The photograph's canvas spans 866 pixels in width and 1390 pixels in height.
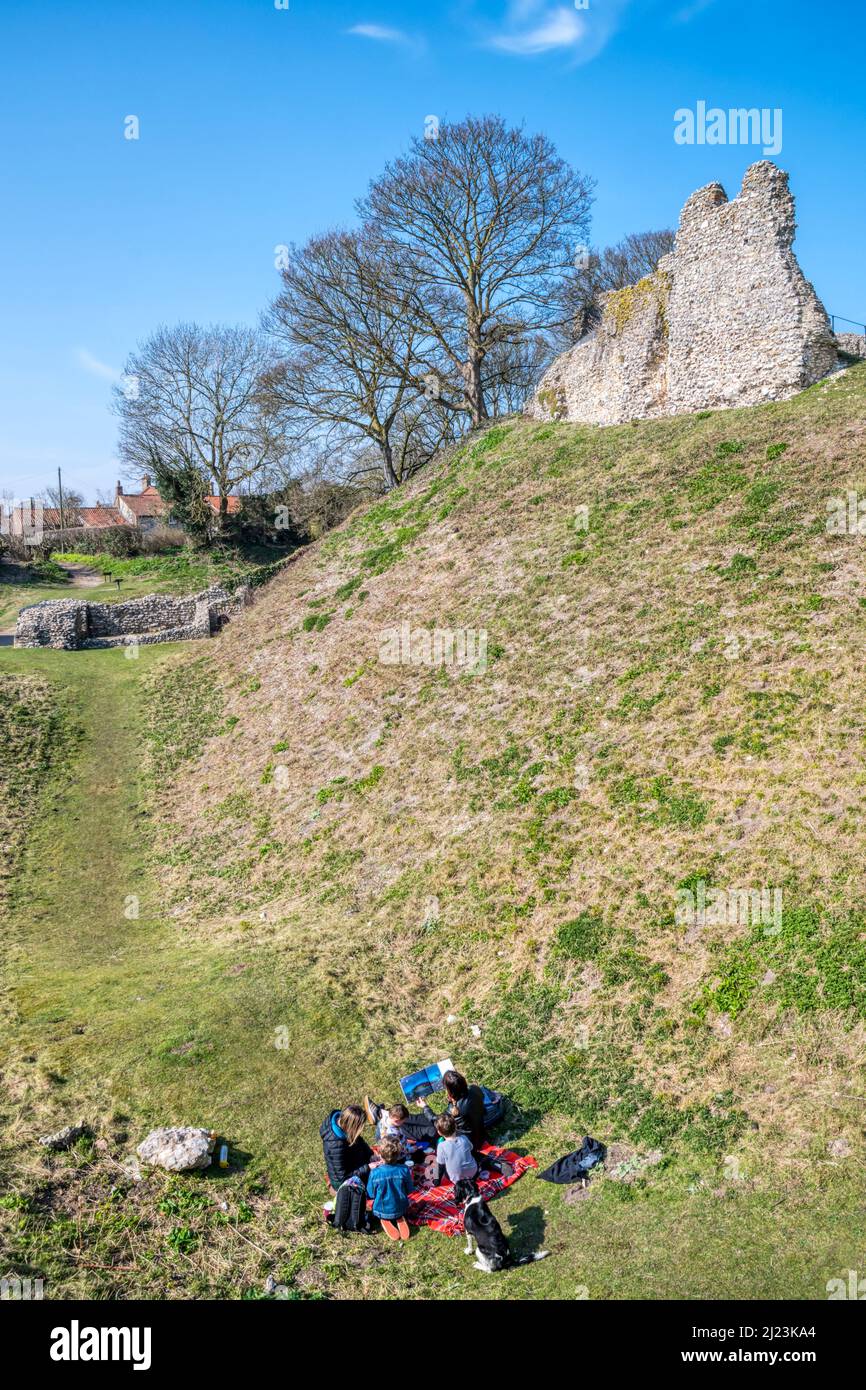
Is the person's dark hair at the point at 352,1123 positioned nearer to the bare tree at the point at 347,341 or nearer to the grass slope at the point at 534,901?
the grass slope at the point at 534,901

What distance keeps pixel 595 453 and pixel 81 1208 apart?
2237cm

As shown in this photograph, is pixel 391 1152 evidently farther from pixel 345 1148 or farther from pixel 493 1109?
pixel 493 1109

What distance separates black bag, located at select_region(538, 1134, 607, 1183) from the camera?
9.34 m

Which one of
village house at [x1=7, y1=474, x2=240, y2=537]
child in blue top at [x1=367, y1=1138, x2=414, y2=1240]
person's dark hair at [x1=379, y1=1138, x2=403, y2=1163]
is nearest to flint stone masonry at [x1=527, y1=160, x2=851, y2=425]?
person's dark hair at [x1=379, y1=1138, x2=403, y2=1163]

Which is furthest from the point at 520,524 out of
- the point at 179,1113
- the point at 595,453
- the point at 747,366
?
the point at 179,1113

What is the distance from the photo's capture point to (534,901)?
1362 centimetres

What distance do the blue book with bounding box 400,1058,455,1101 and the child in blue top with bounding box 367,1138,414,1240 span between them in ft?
6.30

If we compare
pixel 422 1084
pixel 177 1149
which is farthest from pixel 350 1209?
pixel 422 1084

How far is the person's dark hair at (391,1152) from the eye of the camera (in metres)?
8.91

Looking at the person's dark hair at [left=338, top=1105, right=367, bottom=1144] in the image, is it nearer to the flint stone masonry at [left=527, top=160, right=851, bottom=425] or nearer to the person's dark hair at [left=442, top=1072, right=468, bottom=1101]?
the person's dark hair at [left=442, top=1072, right=468, bottom=1101]

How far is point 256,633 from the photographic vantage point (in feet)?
96.0

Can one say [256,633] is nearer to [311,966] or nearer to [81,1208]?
[311,966]

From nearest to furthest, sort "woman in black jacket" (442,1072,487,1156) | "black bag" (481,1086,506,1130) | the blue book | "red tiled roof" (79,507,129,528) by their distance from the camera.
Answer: "woman in black jacket" (442,1072,487,1156), "black bag" (481,1086,506,1130), the blue book, "red tiled roof" (79,507,129,528)

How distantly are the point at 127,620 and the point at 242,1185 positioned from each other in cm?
2831
